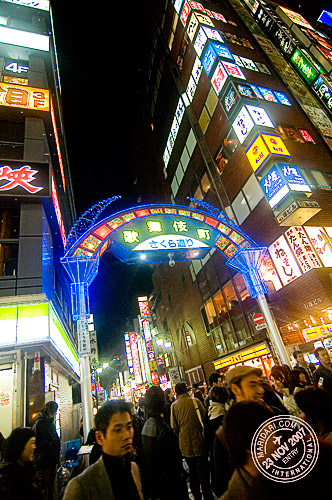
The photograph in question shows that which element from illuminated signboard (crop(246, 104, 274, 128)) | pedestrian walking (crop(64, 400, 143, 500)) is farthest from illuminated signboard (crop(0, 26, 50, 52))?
pedestrian walking (crop(64, 400, 143, 500))

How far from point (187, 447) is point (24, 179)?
28.4ft

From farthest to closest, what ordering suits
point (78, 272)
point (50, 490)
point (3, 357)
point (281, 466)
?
point (78, 272)
point (3, 357)
point (50, 490)
point (281, 466)

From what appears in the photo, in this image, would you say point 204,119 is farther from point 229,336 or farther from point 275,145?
point 229,336

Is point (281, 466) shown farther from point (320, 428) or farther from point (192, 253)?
point (192, 253)

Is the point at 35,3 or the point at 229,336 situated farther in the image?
the point at 229,336

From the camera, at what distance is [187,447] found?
521 cm

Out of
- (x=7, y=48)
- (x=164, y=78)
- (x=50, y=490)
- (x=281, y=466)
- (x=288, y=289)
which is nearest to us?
(x=281, y=466)

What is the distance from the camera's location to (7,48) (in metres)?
11.9

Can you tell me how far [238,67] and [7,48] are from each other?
1475 cm

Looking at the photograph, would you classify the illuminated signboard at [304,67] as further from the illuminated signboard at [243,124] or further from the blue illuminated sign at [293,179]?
the blue illuminated sign at [293,179]

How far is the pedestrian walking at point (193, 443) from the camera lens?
16.7 feet

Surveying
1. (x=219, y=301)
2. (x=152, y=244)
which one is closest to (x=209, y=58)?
(x=152, y=244)

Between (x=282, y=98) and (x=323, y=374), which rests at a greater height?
(x=282, y=98)

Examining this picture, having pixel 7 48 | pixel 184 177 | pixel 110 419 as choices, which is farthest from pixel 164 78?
pixel 110 419
